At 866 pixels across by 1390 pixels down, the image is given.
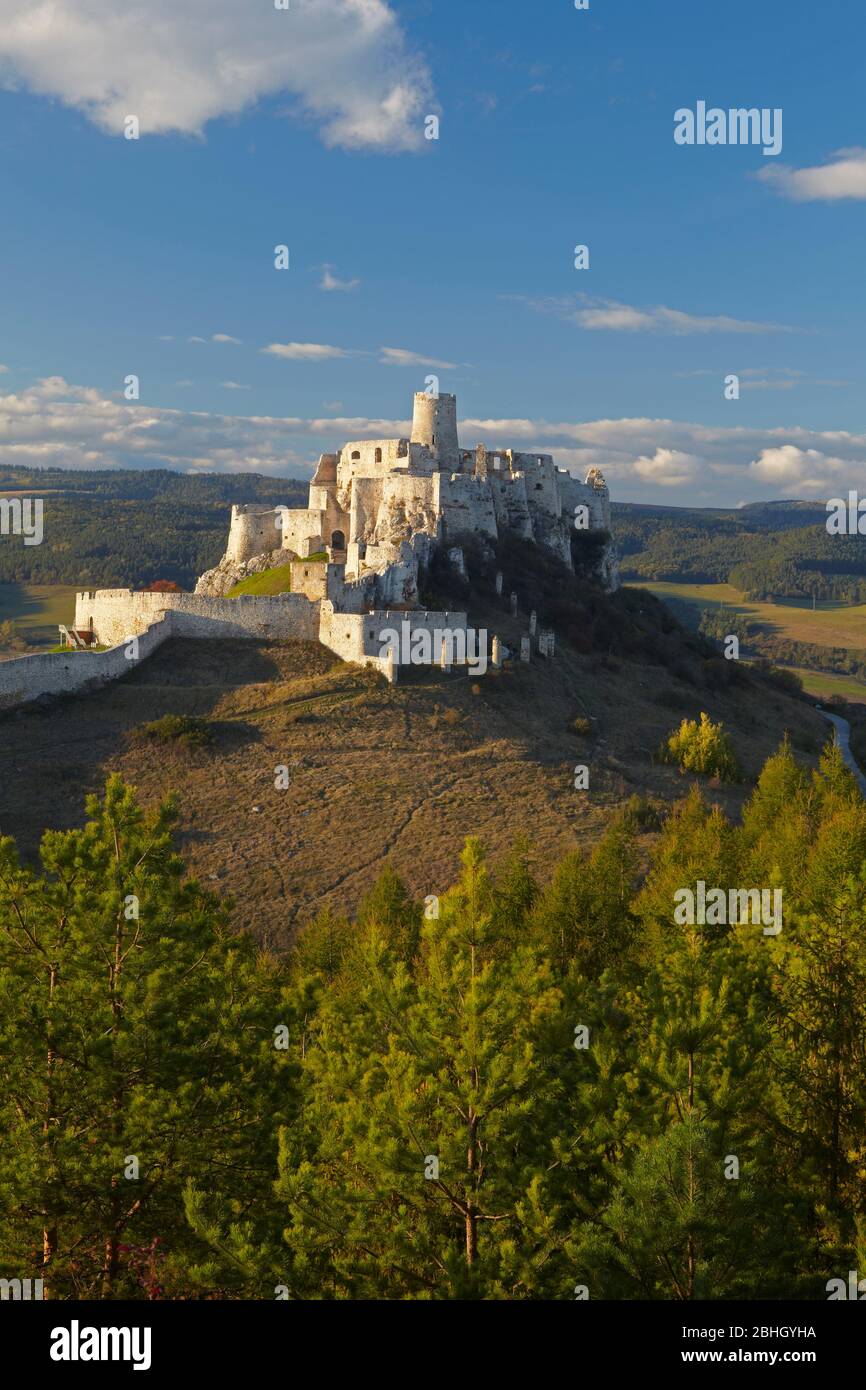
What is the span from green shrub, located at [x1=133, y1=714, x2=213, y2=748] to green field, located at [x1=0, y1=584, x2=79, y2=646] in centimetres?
6222

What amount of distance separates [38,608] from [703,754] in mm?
95284

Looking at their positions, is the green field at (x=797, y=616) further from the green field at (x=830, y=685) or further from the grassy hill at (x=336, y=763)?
the grassy hill at (x=336, y=763)

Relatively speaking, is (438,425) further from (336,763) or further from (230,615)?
(336,763)

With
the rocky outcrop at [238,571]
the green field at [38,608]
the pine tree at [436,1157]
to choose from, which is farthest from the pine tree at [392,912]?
the green field at [38,608]

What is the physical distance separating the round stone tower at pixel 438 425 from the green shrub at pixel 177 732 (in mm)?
26455

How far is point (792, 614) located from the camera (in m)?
176

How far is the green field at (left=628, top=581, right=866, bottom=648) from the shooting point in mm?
157250

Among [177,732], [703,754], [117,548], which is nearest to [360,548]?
[177,732]

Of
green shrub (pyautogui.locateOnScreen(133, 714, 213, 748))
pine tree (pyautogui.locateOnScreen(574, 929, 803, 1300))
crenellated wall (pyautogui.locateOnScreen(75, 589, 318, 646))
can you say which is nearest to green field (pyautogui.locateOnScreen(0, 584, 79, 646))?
crenellated wall (pyautogui.locateOnScreen(75, 589, 318, 646))

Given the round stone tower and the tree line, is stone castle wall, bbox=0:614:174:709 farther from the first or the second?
the tree line

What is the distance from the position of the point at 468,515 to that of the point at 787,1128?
4912 cm
